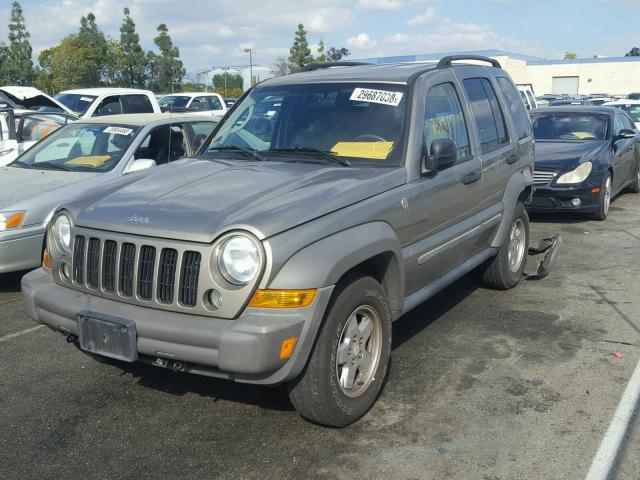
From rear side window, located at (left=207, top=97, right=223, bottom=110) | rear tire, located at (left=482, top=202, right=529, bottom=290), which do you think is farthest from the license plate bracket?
rear side window, located at (left=207, top=97, right=223, bottom=110)

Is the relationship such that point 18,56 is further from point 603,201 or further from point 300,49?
point 603,201

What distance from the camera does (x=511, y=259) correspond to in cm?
625

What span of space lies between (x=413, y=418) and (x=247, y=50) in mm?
64429

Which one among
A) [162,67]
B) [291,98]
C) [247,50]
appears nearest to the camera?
[291,98]

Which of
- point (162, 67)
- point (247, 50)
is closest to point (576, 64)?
point (247, 50)

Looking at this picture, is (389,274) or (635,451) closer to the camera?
(635,451)

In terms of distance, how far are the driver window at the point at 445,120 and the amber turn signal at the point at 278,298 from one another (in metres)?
1.71

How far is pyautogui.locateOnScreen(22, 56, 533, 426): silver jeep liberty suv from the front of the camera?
Result: 3.22 meters

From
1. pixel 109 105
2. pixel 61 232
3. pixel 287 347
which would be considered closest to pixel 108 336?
pixel 61 232

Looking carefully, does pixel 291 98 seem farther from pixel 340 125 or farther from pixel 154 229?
pixel 154 229

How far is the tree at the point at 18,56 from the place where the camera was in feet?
223

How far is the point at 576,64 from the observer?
7288 centimetres

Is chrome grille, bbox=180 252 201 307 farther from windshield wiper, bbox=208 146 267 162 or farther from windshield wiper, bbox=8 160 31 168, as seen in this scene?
windshield wiper, bbox=8 160 31 168

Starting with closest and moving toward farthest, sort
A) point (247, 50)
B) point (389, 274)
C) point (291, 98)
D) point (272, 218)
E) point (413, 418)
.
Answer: point (272, 218), point (413, 418), point (389, 274), point (291, 98), point (247, 50)
